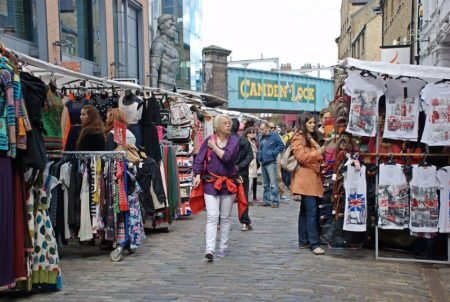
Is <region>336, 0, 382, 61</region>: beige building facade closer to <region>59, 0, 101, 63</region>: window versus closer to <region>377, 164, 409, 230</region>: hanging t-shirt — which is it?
<region>59, 0, 101, 63</region>: window

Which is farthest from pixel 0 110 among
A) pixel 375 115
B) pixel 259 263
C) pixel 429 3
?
pixel 429 3

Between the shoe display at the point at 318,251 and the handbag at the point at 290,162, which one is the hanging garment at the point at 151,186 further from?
the shoe display at the point at 318,251

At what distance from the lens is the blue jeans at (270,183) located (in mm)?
12344

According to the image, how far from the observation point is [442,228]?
21.6 ft

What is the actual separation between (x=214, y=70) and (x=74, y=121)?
81.5ft

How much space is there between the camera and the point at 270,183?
1255 centimetres

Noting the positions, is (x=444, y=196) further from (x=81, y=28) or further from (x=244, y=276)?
(x=81, y=28)

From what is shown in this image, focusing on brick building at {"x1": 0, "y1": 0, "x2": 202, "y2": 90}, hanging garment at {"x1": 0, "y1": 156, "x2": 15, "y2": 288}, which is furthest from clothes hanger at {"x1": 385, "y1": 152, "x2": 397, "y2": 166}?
brick building at {"x1": 0, "y1": 0, "x2": 202, "y2": 90}

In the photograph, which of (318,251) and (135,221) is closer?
(135,221)

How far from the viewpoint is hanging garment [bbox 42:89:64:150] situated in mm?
6039

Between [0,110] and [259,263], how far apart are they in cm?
359

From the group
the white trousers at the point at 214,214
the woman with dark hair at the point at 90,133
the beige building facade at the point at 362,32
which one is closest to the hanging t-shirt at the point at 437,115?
the white trousers at the point at 214,214

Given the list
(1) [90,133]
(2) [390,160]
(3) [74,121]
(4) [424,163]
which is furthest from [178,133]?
(4) [424,163]

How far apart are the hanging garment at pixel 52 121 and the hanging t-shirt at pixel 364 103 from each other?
3.59 metres
